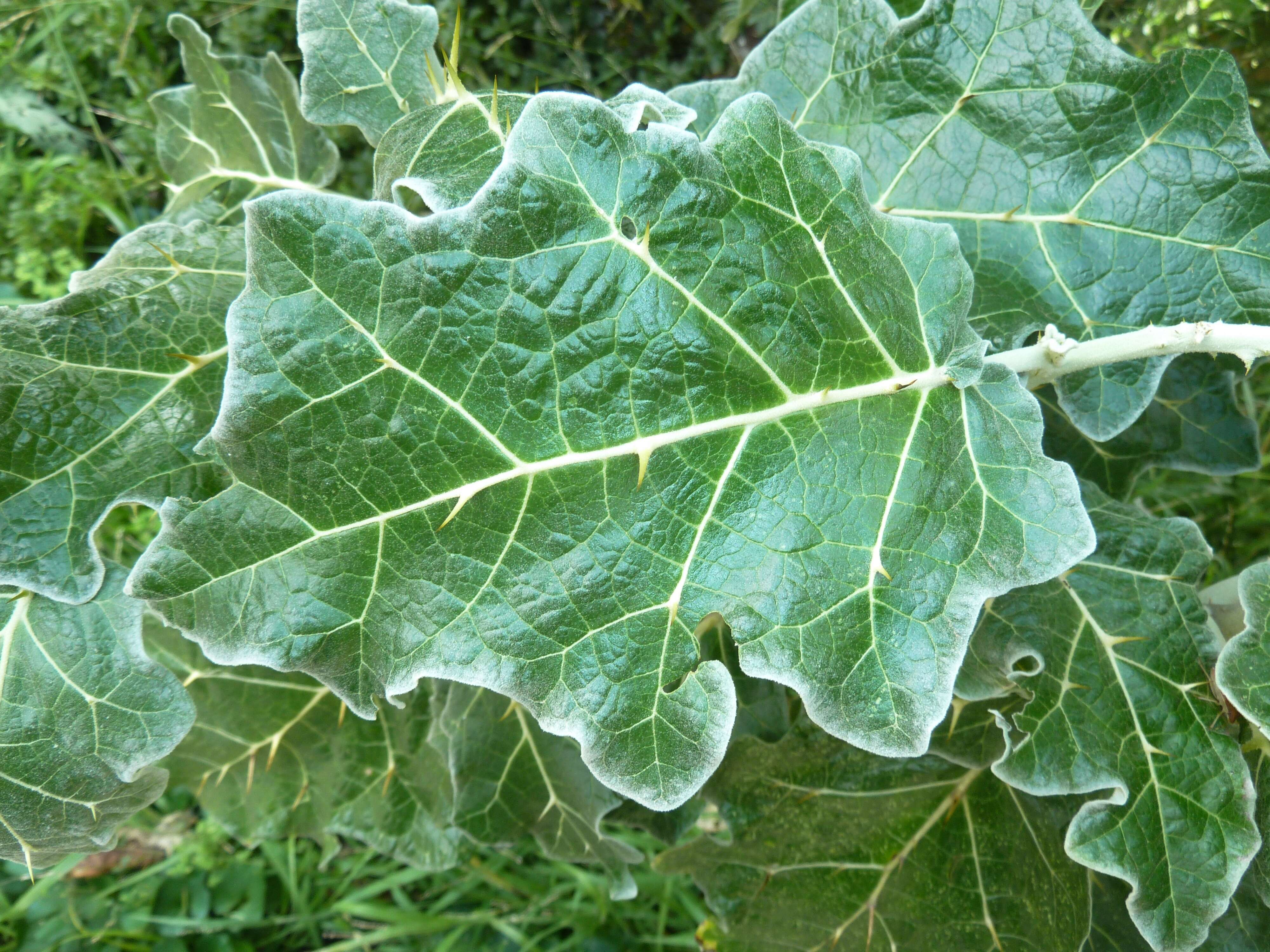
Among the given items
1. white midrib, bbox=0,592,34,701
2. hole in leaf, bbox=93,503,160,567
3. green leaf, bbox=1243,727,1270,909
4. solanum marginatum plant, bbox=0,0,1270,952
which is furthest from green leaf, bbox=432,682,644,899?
hole in leaf, bbox=93,503,160,567

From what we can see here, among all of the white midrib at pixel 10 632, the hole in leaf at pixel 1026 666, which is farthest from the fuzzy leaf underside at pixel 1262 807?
the white midrib at pixel 10 632

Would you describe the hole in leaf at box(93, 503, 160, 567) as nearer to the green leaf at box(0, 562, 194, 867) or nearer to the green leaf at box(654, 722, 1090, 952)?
the green leaf at box(0, 562, 194, 867)

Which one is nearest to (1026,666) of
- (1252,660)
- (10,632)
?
(1252,660)

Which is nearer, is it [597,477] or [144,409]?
[597,477]

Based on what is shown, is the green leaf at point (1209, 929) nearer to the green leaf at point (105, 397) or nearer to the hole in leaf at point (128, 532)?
the green leaf at point (105, 397)

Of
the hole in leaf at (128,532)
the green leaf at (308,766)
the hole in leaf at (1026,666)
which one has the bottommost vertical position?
the hole in leaf at (128,532)

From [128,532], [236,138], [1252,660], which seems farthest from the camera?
[128,532]

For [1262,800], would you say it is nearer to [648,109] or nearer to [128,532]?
[648,109]
